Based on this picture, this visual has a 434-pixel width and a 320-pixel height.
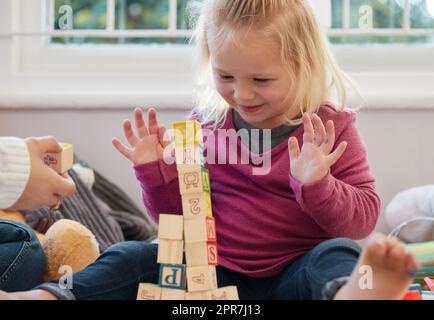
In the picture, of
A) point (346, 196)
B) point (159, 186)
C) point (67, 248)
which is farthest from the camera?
point (67, 248)

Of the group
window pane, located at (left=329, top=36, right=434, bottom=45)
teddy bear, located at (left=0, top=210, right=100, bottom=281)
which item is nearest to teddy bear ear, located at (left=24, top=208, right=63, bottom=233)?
teddy bear, located at (left=0, top=210, right=100, bottom=281)

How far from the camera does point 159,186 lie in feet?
3.80

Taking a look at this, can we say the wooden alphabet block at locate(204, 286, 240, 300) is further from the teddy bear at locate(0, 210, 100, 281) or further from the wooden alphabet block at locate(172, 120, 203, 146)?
the teddy bear at locate(0, 210, 100, 281)

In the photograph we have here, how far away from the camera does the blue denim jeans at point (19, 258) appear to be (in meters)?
1.16

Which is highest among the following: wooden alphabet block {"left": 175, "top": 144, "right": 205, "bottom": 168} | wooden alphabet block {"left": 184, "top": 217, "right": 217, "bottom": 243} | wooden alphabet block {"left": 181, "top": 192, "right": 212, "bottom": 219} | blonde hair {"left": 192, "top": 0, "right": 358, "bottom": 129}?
blonde hair {"left": 192, "top": 0, "right": 358, "bottom": 129}

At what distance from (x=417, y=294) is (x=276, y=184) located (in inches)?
10.9

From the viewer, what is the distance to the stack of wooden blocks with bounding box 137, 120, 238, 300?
932 millimetres

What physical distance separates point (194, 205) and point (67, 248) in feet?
1.28

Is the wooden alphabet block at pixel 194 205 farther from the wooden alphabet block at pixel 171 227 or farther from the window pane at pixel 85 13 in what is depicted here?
the window pane at pixel 85 13

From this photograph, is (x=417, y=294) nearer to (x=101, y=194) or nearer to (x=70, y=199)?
(x=70, y=199)

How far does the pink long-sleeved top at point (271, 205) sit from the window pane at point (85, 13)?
0.89 metres

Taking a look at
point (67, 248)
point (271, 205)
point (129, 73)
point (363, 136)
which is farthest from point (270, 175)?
point (129, 73)

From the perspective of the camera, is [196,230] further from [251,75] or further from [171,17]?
[171,17]

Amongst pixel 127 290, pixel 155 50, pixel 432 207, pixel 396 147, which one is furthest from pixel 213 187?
pixel 155 50
